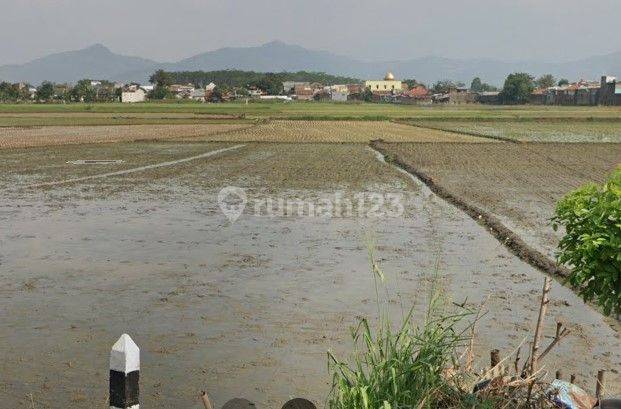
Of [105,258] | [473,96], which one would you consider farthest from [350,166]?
[473,96]

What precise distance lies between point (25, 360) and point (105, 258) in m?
4.37

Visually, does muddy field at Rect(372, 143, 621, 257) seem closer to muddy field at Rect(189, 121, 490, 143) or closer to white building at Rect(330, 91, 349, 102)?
muddy field at Rect(189, 121, 490, 143)

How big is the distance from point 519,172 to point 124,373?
21.6m

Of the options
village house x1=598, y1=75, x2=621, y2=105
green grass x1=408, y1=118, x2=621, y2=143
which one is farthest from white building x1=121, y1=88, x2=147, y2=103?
green grass x1=408, y1=118, x2=621, y2=143

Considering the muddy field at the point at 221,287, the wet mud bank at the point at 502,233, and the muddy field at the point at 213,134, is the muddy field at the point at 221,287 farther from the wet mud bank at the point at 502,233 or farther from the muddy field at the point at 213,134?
the muddy field at the point at 213,134

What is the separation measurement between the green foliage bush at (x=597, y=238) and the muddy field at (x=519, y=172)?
7.16 meters

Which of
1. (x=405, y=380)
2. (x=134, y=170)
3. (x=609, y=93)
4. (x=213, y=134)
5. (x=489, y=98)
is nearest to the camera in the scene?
(x=405, y=380)

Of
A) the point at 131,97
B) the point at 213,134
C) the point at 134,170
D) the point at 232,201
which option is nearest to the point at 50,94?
the point at 131,97

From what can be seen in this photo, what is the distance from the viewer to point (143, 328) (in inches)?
296

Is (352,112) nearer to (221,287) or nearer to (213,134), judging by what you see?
(213,134)

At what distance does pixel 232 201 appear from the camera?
17.0m

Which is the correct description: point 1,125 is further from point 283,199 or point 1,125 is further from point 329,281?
point 329,281

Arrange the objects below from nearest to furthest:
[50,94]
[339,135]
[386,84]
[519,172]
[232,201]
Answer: [232,201] < [519,172] < [339,135] < [50,94] < [386,84]

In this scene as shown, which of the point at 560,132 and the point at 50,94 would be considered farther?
the point at 50,94
